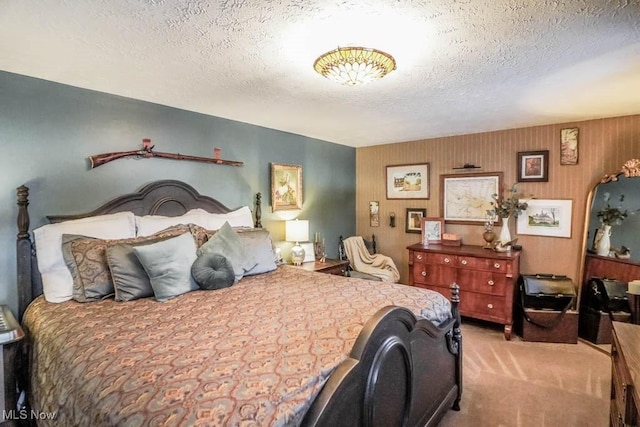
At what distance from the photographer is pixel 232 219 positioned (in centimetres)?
329

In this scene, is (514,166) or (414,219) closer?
(514,166)

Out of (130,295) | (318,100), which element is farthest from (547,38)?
(130,295)

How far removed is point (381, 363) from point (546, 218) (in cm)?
332

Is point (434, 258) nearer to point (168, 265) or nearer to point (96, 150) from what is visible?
point (168, 265)

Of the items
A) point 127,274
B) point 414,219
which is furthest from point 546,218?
point 127,274

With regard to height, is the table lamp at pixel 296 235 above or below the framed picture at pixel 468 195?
below

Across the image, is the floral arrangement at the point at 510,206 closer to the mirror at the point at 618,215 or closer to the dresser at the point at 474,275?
the dresser at the point at 474,275

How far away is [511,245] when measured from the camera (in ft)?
12.4

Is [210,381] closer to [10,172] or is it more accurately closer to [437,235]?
[10,172]

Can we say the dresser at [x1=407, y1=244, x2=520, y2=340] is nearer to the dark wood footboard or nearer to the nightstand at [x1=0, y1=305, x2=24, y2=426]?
the dark wood footboard

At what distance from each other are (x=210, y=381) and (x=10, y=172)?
2.20 m

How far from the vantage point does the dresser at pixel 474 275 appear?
3.46 meters

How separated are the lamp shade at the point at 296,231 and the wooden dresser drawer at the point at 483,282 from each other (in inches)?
71.6

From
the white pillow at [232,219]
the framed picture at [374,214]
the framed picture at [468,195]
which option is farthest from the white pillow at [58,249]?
the framed picture at [468,195]
